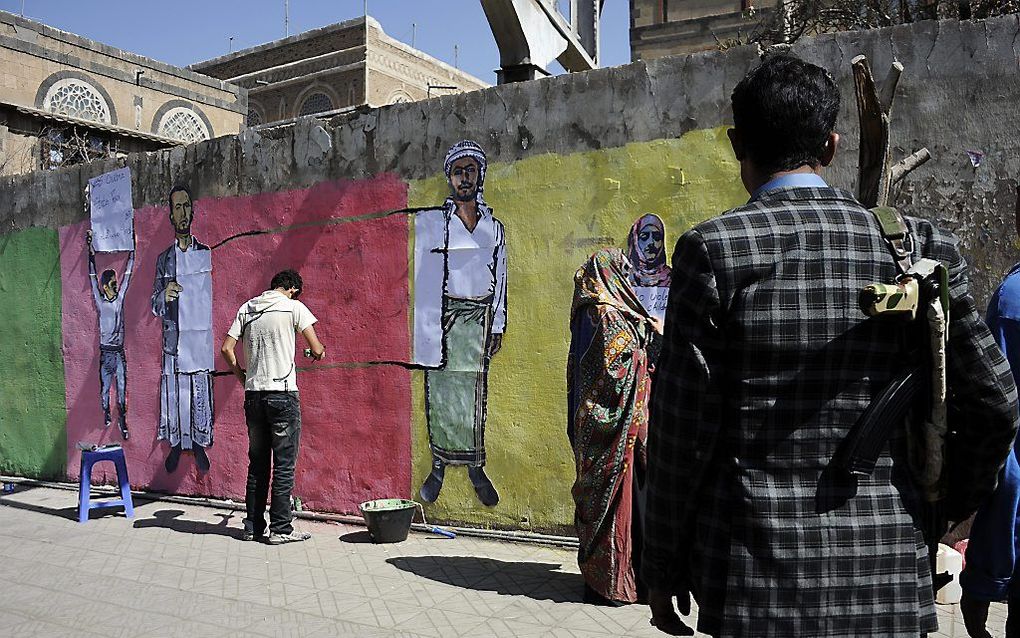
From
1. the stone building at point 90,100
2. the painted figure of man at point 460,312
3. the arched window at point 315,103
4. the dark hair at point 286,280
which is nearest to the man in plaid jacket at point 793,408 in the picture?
the painted figure of man at point 460,312

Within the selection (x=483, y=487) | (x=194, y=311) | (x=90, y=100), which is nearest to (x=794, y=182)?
(x=483, y=487)

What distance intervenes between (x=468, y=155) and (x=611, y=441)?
2617mm

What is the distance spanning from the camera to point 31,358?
9.17 metres

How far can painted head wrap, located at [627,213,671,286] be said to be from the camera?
5418 millimetres

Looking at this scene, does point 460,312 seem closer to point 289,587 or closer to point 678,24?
point 289,587

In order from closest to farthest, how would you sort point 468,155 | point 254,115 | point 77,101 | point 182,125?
point 468,155
point 77,101
point 182,125
point 254,115

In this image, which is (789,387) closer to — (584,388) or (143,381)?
(584,388)

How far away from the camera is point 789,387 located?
170 centimetres

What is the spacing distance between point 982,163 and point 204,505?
643cm

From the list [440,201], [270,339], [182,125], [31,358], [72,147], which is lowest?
[31,358]

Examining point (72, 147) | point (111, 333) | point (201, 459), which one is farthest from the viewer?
point (72, 147)

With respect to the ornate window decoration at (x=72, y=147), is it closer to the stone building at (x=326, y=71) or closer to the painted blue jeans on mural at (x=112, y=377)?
the painted blue jeans on mural at (x=112, y=377)

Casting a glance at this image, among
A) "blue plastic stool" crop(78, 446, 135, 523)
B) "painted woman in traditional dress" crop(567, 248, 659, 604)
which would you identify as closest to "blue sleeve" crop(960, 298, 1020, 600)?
"painted woman in traditional dress" crop(567, 248, 659, 604)

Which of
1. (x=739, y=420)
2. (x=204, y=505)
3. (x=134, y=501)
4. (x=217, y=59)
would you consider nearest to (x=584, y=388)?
(x=739, y=420)
